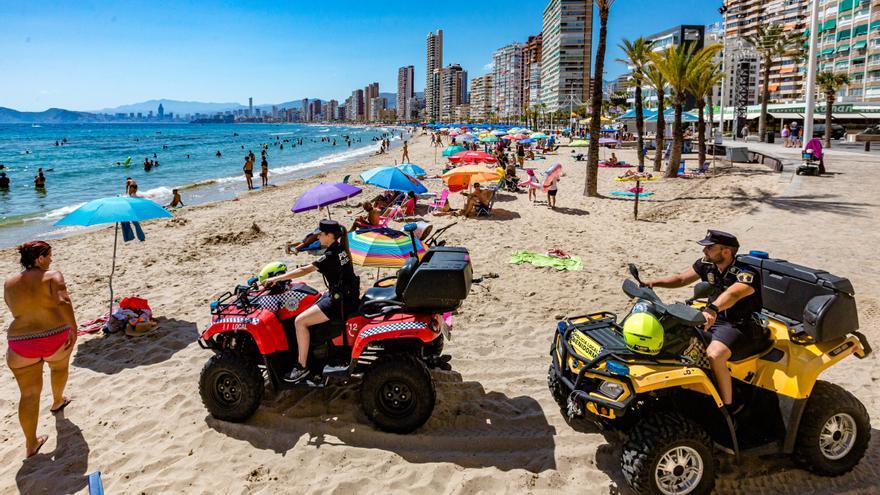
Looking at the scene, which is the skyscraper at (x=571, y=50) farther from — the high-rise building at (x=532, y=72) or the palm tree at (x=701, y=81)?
the palm tree at (x=701, y=81)

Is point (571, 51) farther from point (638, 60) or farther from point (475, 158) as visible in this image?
point (475, 158)

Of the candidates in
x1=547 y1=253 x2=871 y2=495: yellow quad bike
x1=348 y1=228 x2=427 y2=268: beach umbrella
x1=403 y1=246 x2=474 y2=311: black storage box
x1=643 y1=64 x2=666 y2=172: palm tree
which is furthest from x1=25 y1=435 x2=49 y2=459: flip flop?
x1=643 y1=64 x2=666 y2=172: palm tree

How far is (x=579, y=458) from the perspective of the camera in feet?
13.0

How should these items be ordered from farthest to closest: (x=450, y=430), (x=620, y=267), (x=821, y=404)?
(x=620, y=267), (x=450, y=430), (x=821, y=404)

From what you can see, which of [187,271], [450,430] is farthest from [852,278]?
[187,271]

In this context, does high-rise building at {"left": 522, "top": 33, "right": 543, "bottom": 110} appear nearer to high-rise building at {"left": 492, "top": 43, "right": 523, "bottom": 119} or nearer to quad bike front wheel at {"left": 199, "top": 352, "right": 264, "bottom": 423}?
high-rise building at {"left": 492, "top": 43, "right": 523, "bottom": 119}

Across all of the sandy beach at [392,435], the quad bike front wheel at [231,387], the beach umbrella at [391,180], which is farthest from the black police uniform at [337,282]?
the beach umbrella at [391,180]

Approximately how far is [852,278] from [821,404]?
5500 millimetres

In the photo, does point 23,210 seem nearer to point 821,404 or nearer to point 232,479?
point 232,479

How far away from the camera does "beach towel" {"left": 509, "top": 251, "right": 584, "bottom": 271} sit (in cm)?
906

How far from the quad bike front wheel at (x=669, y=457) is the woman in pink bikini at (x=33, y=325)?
4523 millimetres

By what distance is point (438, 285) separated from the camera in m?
4.05

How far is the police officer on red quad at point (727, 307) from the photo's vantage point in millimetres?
3340

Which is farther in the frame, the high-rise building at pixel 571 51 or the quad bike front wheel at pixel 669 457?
the high-rise building at pixel 571 51
